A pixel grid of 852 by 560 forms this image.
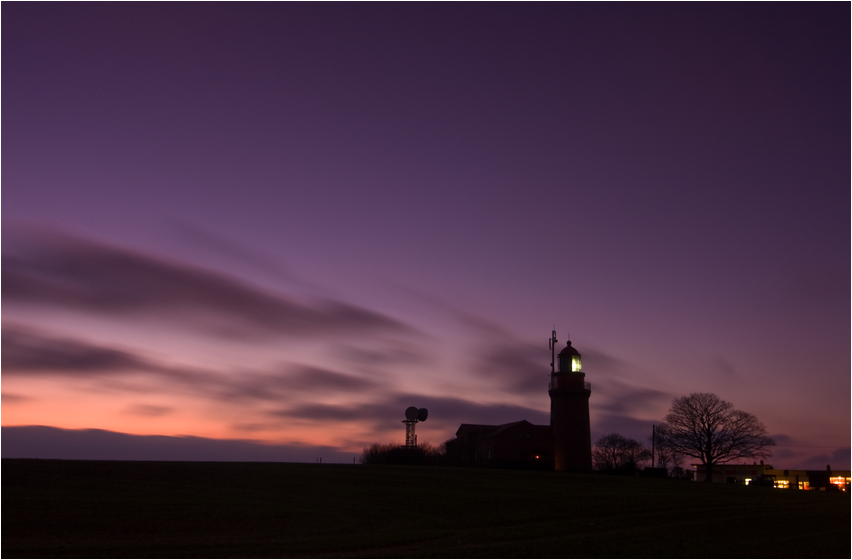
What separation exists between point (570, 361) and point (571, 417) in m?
6.15

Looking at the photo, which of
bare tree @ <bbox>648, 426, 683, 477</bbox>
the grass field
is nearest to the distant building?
bare tree @ <bbox>648, 426, 683, 477</bbox>

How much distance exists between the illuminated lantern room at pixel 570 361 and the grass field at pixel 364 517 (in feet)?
84.7

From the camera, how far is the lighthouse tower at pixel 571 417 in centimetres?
7019

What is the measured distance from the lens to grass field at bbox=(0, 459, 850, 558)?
21922 mm

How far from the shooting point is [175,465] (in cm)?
4450

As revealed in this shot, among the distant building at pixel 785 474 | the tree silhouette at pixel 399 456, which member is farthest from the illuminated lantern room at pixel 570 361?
the distant building at pixel 785 474

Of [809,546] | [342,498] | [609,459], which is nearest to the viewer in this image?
[809,546]

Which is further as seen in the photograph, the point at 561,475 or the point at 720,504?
the point at 561,475

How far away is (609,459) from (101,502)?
349 feet

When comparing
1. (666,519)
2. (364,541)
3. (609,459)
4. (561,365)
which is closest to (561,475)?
(561,365)

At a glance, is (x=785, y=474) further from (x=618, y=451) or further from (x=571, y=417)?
(x=571, y=417)

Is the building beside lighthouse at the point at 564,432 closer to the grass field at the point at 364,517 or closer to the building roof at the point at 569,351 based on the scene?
the building roof at the point at 569,351

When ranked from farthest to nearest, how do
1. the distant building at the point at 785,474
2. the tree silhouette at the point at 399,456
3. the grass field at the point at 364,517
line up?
the distant building at the point at 785,474
the tree silhouette at the point at 399,456
the grass field at the point at 364,517

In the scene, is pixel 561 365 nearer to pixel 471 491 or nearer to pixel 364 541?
pixel 471 491
